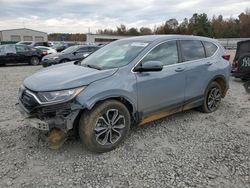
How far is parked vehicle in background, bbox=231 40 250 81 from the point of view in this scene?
780cm

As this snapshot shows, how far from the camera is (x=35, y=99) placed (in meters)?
3.23

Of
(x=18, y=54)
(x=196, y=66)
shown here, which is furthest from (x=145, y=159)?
(x=18, y=54)

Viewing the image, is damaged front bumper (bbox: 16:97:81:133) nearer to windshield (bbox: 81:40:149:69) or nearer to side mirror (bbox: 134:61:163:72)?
windshield (bbox: 81:40:149:69)

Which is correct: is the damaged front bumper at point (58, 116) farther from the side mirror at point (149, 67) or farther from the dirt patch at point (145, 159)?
the side mirror at point (149, 67)

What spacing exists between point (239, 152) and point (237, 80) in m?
6.16

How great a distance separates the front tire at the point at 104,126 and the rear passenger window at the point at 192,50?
1.77 m

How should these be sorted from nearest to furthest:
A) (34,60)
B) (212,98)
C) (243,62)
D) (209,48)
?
(209,48) < (212,98) < (243,62) < (34,60)

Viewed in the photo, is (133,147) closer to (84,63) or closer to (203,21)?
(84,63)

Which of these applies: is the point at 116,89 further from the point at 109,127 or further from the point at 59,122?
the point at 59,122

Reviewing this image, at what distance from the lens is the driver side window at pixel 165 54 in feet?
13.2

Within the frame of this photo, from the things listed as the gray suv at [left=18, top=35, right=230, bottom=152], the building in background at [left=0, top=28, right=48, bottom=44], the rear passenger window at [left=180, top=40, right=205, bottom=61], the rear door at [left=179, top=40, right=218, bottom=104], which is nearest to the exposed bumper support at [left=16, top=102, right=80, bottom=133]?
the gray suv at [left=18, top=35, right=230, bottom=152]

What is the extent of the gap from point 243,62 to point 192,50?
403 centimetres

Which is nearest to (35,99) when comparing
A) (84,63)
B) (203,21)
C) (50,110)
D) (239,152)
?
(50,110)

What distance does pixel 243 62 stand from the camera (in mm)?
7895
